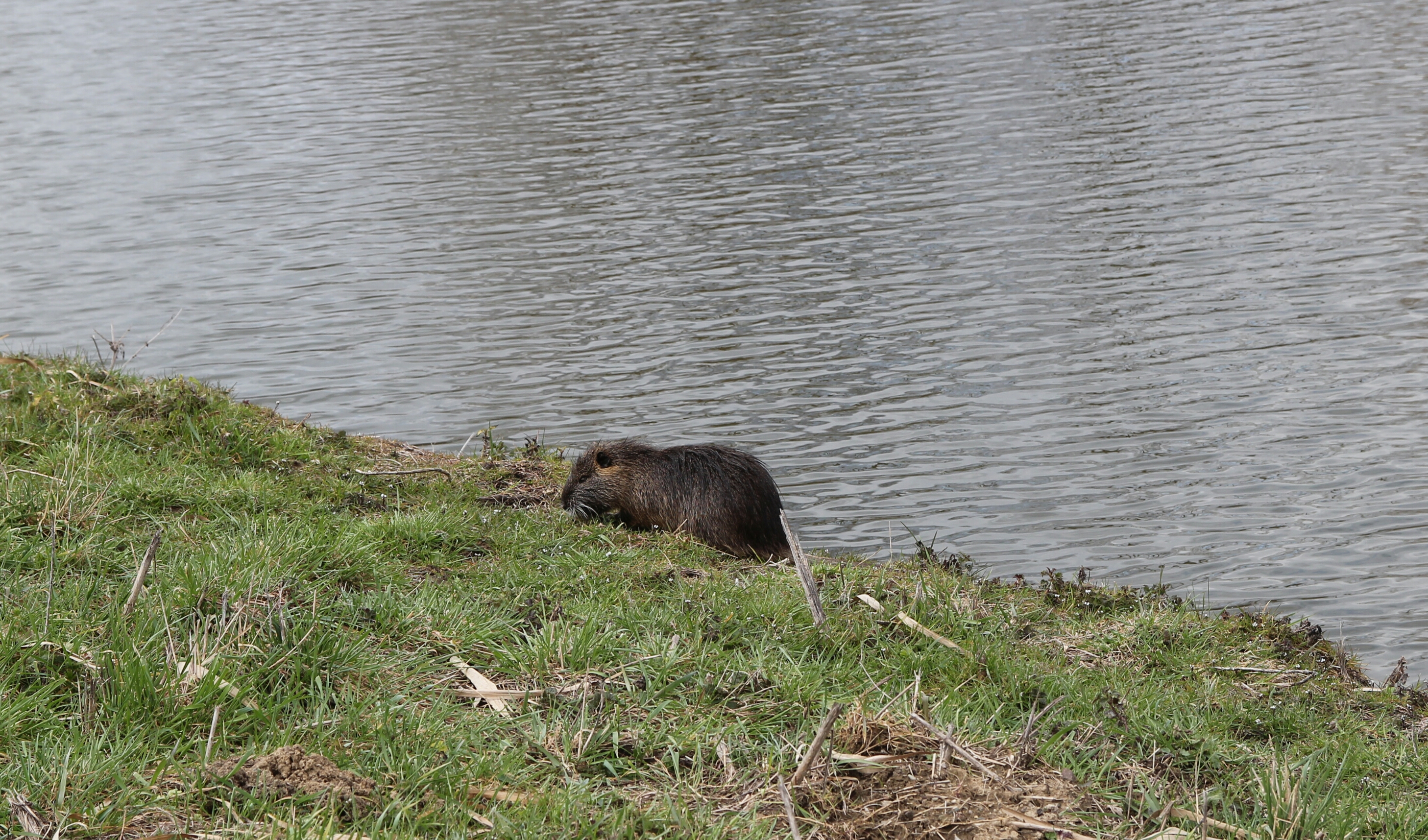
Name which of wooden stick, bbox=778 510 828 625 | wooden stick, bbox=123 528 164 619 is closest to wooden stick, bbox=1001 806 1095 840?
wooden stick, bbox=778 510 828 625

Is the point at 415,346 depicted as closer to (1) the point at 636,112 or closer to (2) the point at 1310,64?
(1) the point at 636,112

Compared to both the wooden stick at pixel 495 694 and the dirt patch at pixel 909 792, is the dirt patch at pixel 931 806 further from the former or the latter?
the wooden stick at pixel 495 694

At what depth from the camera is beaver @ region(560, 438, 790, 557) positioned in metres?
7.56

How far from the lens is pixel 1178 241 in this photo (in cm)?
1487

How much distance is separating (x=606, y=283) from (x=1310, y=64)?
14.5 metres

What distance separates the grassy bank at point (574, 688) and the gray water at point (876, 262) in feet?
6.83

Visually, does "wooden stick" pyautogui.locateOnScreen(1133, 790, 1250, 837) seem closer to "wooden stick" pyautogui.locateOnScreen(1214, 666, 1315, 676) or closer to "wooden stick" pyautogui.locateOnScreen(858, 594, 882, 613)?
"wooden stick" pyautogui.locateOnScreen(858, 594, 882, 613)

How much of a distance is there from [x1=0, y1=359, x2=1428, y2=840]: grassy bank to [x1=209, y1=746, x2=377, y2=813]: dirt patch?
0.01m

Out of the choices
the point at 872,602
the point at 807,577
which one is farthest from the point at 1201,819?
the point at 872,602

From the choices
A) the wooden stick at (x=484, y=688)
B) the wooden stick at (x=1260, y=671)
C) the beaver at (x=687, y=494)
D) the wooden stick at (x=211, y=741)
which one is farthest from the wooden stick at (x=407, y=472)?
the wooden stick at (x=1260, y=671)

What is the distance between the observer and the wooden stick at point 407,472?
7.93 m

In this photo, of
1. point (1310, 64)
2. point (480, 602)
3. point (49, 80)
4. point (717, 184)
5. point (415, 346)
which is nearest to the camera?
point (480, 602)

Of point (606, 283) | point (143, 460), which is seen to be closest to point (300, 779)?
point (143, 460)

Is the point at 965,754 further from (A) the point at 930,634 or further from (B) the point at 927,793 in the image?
(A) the point at 930,634
